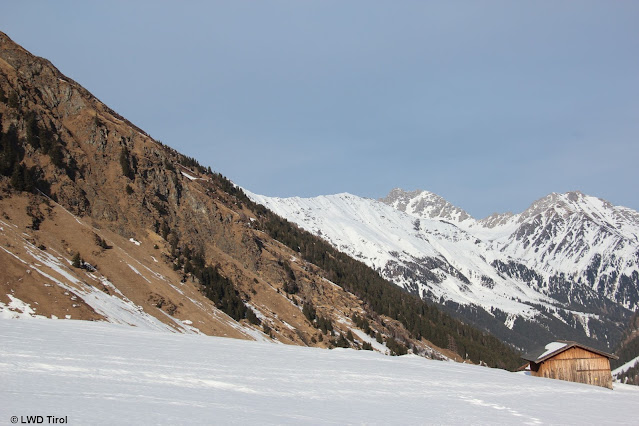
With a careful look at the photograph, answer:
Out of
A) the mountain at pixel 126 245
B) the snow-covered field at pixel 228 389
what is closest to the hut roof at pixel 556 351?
the snow-covered field at pixel 228 389

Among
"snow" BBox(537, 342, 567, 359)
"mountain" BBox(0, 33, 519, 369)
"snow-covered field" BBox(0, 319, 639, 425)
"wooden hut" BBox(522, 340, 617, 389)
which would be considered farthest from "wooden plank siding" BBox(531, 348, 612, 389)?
"mountain" BBox(0, 33, 519, 369)

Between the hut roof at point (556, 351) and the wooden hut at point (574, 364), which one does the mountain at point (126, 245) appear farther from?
the wooden hut at point (574, 364)

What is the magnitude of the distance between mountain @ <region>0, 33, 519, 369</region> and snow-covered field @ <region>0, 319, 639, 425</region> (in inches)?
840

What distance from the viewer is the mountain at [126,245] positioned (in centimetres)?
5081

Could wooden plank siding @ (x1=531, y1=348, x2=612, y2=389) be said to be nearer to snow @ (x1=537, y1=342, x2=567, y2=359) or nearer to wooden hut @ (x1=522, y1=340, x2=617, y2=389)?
wooden hut @ (x1=522, y1=340, x2=617, y2=389)

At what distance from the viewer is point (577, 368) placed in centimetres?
5006

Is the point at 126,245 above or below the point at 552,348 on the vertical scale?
above

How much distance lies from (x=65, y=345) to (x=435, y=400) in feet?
50.6

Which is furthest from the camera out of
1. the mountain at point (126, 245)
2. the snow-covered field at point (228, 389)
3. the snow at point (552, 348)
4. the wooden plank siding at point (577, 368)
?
the mountain at point (126, 245)

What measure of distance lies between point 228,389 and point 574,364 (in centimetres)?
4339

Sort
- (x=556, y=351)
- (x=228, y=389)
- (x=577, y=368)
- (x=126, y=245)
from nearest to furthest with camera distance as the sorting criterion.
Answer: (x=228, y=389) < (x=556, y=351) < (x=577, y=368) < (x=126, y=245)

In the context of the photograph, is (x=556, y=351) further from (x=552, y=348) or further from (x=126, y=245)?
(x=126, y=245)

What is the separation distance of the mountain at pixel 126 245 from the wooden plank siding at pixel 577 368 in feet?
110

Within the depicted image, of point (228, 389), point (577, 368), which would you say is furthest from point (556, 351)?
point (228, 389)
